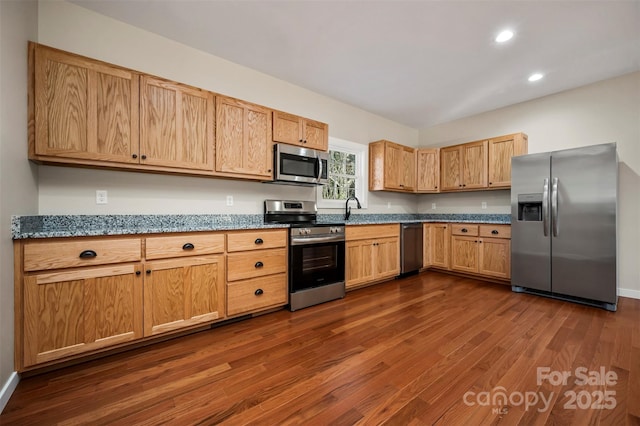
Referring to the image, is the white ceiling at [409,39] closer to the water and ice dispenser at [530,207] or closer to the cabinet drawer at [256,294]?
the water and ice dispenser at [530,207]

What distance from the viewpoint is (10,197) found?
1.62 m

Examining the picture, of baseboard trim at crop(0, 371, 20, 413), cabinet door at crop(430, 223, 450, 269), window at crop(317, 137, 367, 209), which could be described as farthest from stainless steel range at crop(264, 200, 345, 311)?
cabinet door at crop(430, 223, 450, 269)

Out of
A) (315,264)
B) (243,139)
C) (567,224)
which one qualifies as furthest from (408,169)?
(243,139)

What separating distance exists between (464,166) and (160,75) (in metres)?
4.57

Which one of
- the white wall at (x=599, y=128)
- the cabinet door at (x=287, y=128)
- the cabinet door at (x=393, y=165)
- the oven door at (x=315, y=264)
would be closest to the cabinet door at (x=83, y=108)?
the cabinet door at (x=287, y=128)

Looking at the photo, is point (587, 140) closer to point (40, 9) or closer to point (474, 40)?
point (474, 40)

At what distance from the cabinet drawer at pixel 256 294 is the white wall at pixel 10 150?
1.34 metres

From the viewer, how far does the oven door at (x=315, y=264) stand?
2895mm

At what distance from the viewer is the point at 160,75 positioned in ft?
8.63

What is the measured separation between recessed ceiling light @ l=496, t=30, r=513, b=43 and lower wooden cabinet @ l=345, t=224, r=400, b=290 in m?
2.47

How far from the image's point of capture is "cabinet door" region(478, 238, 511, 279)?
3.82 m

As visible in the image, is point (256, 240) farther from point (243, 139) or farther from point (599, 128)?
point (599, 128)

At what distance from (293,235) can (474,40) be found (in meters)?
2.71

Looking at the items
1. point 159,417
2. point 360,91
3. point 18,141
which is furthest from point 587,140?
point 18,141
